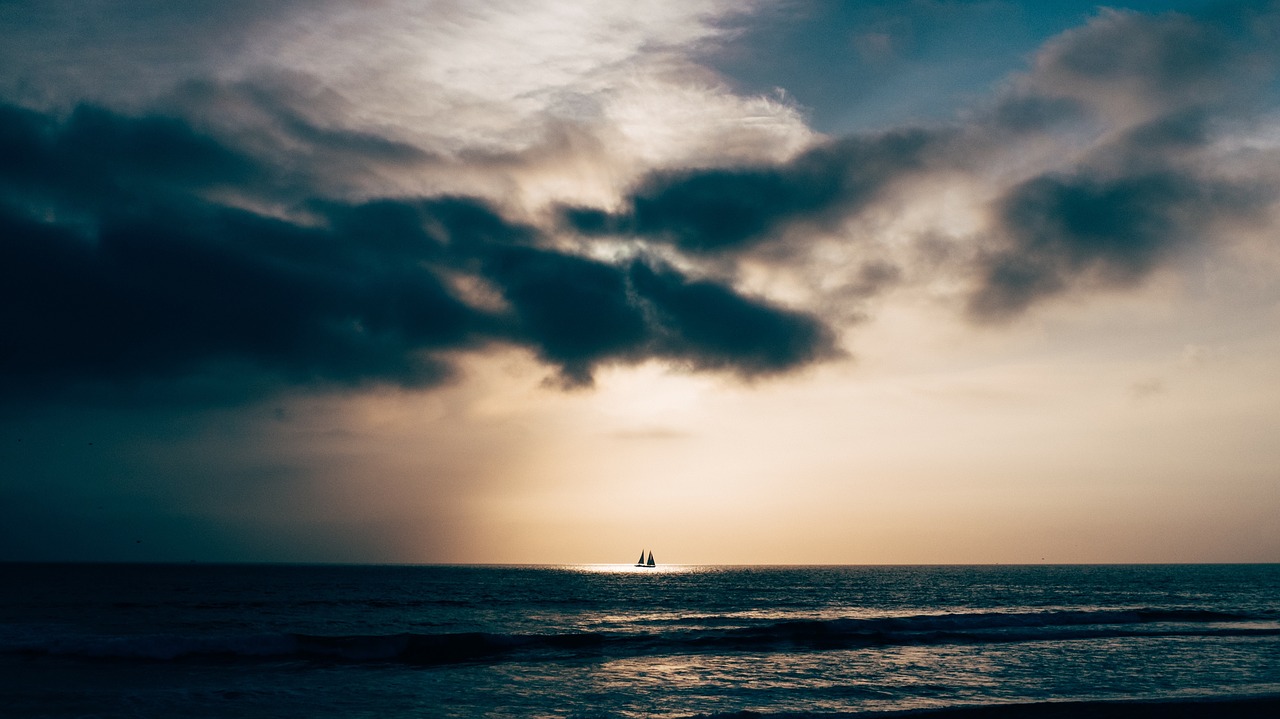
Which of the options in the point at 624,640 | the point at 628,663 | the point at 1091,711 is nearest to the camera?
the point at 1091,711

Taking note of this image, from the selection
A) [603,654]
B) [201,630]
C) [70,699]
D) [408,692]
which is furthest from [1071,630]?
[201,630]

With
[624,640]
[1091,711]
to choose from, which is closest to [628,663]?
[624,640]

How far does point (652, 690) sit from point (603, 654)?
10976mm

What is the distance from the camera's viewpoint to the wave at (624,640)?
37375 millimetres

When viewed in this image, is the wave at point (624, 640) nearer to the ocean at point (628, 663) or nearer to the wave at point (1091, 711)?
the ocean at point (628, 663)

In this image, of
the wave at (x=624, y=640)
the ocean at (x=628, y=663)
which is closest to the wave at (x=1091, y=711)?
the ocean at (x=628, y=663)

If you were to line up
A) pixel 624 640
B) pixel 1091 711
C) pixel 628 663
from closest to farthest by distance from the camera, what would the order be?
pixel 1091 711 → pixel 628 663 → pixel 624 640

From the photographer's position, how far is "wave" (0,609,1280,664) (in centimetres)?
3738

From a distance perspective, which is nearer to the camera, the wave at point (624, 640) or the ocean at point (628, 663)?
the ocean at point (628, 663)

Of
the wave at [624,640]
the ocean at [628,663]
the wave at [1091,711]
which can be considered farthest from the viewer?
the wave at [624,640]

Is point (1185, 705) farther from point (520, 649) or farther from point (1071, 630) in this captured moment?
point (520, 649)

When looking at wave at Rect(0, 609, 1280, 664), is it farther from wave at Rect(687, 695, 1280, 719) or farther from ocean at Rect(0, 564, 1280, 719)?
wave at Rect(687, 695, 1280, 719)

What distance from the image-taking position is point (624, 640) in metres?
43.5

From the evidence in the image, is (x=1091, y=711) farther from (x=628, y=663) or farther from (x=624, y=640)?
(x=624, y=640)
